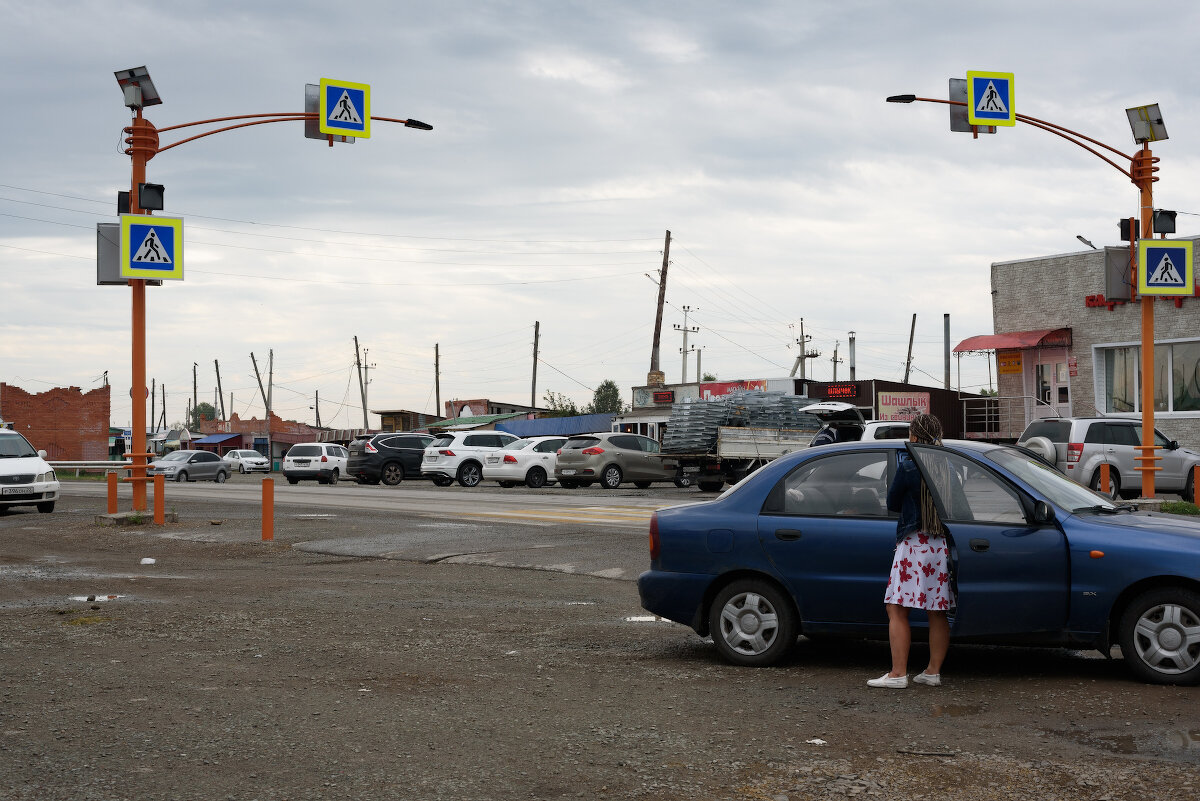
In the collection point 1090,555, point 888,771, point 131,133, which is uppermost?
point 131,133

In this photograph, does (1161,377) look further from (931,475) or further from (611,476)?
(931,475)

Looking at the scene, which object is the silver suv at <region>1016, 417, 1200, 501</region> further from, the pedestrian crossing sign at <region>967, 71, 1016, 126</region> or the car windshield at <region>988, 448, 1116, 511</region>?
the car windshield at <region>988, 448, 1116, 511</region>

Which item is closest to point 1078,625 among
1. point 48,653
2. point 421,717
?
point 421,717

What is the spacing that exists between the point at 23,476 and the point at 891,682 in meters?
21.6

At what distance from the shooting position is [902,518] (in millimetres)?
6746

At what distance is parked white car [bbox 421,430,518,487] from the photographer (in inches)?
1416

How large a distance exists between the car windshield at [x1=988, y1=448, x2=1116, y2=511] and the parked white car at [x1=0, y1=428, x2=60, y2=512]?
2101 centimetres

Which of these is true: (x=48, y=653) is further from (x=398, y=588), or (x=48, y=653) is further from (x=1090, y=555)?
(x=1090, y=555)

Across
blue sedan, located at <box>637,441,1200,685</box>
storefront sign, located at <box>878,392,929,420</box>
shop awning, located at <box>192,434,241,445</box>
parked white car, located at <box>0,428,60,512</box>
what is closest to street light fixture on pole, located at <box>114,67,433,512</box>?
parked white car, located at <box>0,428,60,512</box>

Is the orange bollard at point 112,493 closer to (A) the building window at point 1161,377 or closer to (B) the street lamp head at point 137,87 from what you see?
(B) the street lamp head at point 137,87

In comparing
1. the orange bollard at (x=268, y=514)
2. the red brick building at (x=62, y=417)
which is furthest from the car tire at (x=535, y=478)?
the red brick building at (x=62, y=417)

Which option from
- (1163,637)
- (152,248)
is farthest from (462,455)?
(1163,637)

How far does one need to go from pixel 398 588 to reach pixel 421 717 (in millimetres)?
5826

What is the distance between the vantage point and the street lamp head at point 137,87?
18.1 metres
